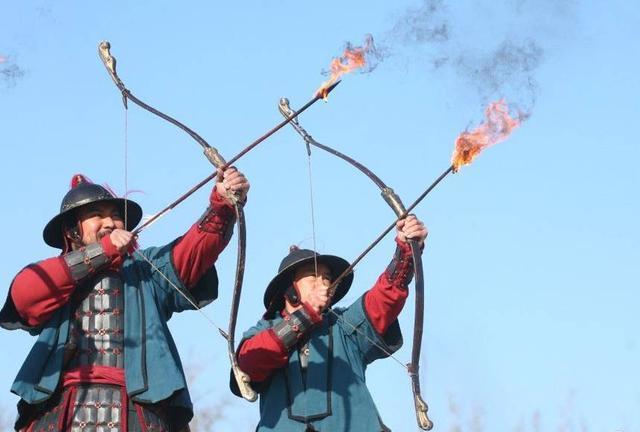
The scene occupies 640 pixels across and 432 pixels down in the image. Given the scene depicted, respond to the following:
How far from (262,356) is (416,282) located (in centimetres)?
112

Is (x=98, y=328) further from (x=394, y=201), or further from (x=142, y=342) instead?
(x=394, y=201)

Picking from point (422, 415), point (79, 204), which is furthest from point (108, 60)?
point (422, 415)

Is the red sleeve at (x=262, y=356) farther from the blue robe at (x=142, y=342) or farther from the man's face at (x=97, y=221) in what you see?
the man's face at (x=97, y=221)

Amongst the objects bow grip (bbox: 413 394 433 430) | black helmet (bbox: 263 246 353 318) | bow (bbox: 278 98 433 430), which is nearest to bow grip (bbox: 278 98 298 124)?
bow (bbox: 278 98 433 430)

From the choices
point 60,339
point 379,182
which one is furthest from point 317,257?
point 60,339

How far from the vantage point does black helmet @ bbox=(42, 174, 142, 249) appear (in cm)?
939

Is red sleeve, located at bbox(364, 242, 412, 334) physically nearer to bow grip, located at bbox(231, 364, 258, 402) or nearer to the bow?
the bow

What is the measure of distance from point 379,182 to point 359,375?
132 centimetres

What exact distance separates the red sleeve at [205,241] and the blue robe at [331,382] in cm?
72

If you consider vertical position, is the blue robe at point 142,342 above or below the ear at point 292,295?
below

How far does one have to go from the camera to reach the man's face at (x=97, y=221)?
370 inches

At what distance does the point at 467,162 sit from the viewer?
929cm

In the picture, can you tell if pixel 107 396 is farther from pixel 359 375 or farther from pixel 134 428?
pixel 359 375

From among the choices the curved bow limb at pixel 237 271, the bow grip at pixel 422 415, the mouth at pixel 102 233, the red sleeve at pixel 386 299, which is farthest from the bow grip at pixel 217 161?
the bow grip at pixel 422 415
